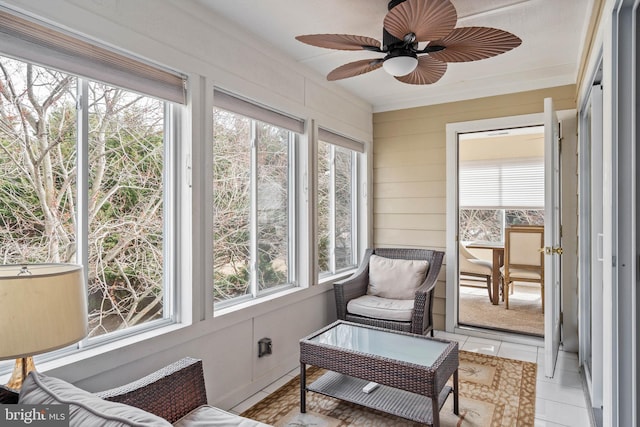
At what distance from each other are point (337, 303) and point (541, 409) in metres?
1.63

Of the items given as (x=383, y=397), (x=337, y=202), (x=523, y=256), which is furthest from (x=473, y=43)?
(x=523, y=256)

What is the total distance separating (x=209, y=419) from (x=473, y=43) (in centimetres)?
214

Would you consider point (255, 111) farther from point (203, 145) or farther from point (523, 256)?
point (523, 256)

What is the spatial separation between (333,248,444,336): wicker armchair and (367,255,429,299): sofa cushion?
0.07 m

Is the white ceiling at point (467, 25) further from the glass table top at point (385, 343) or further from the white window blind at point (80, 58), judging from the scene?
the glass table top at point (385, 343)

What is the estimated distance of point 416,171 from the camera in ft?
13.6

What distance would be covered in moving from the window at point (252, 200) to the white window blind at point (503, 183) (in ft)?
11.3

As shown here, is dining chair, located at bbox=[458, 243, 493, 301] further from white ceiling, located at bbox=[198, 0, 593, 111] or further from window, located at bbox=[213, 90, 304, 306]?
window, located at bbox=[213, 90, 304, 306]

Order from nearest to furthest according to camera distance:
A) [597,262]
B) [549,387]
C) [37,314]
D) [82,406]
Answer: [82,406], [37,314], [597,262], [549,387]

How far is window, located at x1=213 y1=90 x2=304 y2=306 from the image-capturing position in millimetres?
2561

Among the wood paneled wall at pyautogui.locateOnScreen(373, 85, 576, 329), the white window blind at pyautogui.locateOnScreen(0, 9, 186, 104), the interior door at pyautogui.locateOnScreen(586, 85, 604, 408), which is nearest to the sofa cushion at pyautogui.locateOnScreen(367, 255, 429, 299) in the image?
the wood paneled wall at pyautogui.locateOnScreen(373, 85, 576, 329)

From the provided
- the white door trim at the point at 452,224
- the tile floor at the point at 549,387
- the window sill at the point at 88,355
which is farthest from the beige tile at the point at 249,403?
the white door trim at the point at 452,224

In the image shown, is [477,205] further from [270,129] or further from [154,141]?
[154,141]

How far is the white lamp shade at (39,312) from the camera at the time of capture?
1.13 metres
